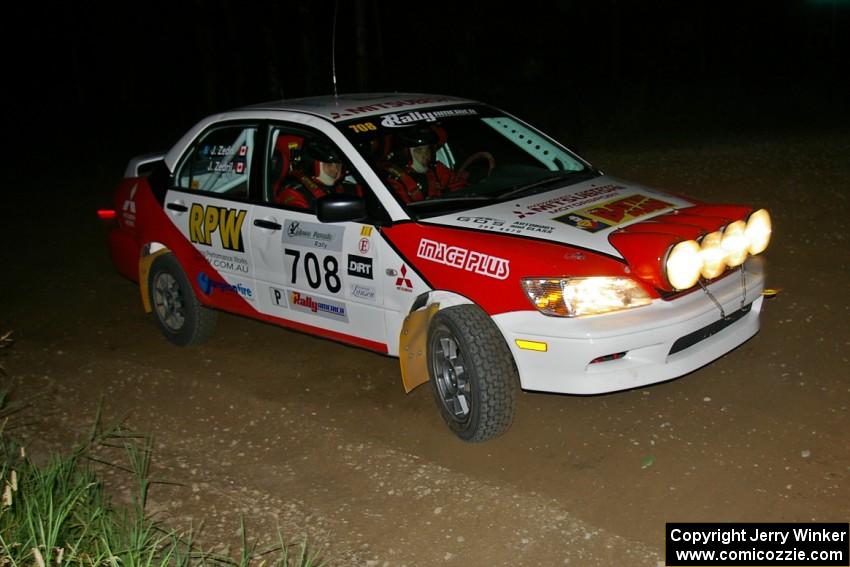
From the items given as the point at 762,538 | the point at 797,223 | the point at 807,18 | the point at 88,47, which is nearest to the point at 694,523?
the point at 762,538

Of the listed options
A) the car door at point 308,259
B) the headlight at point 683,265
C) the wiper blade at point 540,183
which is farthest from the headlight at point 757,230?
the car door at point 308,259

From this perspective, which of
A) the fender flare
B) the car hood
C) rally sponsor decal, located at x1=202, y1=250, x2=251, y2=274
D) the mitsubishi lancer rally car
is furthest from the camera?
rally sponsor decal, located at x1=202, y1=250, x2=251, y2=274

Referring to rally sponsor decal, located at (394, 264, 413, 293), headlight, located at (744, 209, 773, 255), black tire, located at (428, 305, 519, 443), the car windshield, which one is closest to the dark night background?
the car windshield

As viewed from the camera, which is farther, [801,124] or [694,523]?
[801,124]

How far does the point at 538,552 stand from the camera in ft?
12.0

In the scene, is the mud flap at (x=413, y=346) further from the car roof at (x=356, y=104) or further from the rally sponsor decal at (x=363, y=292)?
the car roof at (x=356, y=104)

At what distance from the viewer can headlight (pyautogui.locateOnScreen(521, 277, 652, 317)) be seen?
13.7 ft

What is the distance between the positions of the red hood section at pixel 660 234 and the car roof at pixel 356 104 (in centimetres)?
175

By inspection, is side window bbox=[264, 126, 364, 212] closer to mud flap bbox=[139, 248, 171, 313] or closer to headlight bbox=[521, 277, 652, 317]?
mud flap bbox=[139, 248, 171, 313]

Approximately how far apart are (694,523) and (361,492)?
1.49 meters

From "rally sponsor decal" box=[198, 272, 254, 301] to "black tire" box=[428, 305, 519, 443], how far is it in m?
1.59

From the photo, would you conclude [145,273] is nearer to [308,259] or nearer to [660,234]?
[308,259]

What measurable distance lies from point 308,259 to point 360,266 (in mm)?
414

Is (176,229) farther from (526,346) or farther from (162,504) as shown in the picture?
(526,346)
